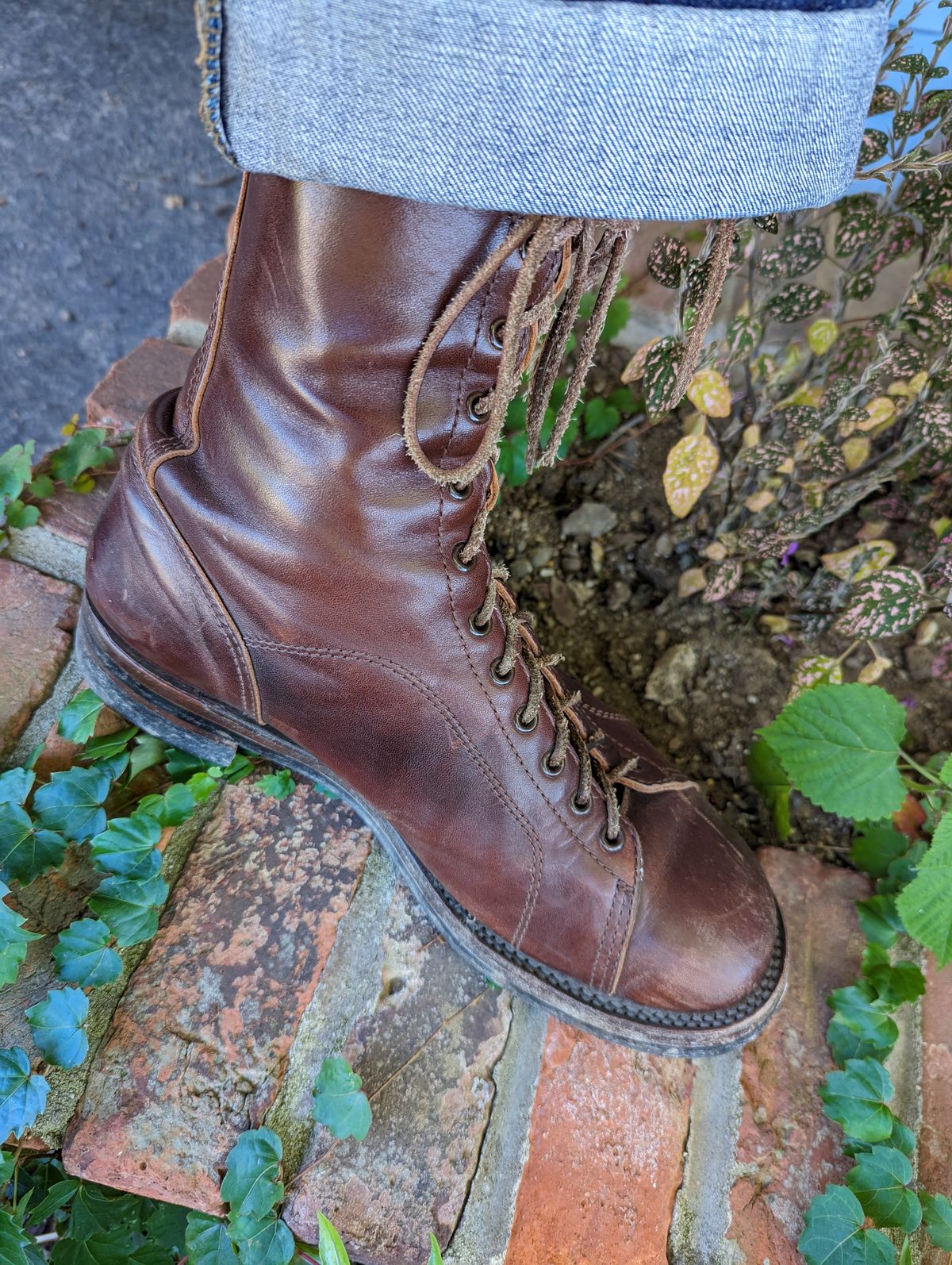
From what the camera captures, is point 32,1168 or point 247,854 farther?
point 247,854

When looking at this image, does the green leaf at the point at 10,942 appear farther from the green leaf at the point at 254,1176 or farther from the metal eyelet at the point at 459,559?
the metal eyelet at the point at 459,559

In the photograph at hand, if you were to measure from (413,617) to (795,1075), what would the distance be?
62 cm

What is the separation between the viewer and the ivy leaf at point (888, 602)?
3.05 feet

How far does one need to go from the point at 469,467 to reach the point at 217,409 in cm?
21

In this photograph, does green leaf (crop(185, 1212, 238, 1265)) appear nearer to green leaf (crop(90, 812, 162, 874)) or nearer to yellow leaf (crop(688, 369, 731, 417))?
green leaf (crop(90, 812, 162, 874))

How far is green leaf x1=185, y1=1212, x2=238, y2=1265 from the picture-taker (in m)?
0.70

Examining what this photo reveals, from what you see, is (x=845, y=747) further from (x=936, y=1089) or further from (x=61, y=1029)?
(x=61, y=1029)

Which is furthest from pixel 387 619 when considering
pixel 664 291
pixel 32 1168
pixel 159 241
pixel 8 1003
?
pixel 159 241

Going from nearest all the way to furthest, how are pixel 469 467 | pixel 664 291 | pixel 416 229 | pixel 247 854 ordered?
1. pixel 416 229
2. pixel 469 467
3. pixel 247 854
4. pixel 664 291

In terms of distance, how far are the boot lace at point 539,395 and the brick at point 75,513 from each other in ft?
1.77

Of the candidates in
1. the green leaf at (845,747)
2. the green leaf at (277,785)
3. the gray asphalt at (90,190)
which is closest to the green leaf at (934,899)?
the green leaf at (845,747)

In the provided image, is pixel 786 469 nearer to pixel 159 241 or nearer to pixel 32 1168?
pixel 32 1168

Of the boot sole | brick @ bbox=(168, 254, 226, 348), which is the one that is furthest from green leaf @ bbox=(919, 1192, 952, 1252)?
brick @ bbox=(168, 254, 226, 348)

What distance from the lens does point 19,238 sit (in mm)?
1549
